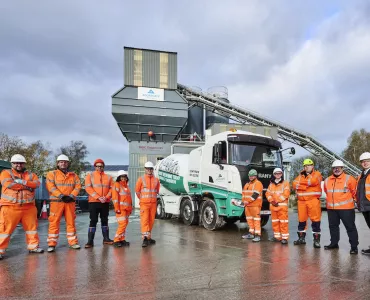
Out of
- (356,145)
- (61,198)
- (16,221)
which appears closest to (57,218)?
(61,198)

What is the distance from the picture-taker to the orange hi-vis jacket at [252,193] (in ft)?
27.1

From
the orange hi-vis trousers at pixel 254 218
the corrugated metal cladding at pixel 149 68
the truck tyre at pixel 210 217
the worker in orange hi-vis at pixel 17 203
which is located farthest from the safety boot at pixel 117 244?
the corrugated metal cladding at pixel 149 68

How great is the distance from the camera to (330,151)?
111 ft

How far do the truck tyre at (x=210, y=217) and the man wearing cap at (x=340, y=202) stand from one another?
3.43 meters

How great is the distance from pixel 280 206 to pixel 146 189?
10.2 ft

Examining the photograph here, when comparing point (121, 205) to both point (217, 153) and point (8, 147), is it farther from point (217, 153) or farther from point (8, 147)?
point (8, 147)

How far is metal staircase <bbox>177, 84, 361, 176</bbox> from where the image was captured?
102ft

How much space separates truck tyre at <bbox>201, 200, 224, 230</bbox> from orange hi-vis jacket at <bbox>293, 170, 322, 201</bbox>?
299 cm

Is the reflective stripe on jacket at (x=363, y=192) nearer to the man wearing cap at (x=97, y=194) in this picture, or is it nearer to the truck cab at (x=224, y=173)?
the truck cab at (x=224, y=173)

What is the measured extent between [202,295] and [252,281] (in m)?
0.93

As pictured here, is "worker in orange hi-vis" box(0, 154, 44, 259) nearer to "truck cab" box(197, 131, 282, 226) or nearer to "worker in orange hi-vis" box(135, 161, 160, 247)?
"worker in orange hi-vis" box(135, 161, 160, 247)

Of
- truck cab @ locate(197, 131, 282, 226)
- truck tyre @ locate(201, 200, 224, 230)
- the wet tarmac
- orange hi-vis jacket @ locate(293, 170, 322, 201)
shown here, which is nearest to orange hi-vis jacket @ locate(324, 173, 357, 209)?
orange hi-vis jacket @ locate(293, 170, 322, 201)

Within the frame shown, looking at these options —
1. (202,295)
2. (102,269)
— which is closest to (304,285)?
(202,295)

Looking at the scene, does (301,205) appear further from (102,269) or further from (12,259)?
(12,259)
